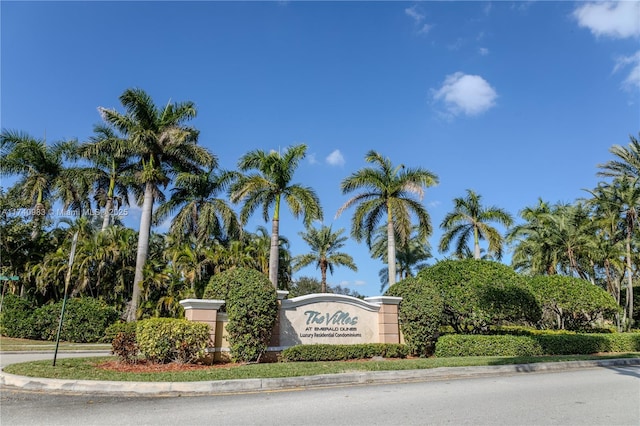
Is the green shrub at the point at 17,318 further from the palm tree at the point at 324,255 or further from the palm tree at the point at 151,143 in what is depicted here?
the palm tree at the point at 324,255

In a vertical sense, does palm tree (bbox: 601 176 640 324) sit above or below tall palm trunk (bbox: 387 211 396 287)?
above

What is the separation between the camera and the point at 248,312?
1320 cm

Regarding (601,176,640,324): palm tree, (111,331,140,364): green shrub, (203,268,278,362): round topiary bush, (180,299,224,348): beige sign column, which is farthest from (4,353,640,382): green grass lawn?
(601,176,640,324): palm tree

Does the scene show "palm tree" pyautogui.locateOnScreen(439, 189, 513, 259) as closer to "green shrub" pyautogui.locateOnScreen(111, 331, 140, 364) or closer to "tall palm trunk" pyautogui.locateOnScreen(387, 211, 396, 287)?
"tall palm trunk" pyautogui.locateOnScreen(387, 211, 396, 287)

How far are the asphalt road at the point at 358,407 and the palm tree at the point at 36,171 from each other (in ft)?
85.7

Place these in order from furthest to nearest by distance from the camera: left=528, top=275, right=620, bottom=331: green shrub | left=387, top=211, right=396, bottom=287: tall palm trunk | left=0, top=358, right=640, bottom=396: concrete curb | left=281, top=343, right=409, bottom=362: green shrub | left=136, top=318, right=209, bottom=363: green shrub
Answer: left=387, top=211, right=396, bottom=287: tall palm trunk → left=528, top=275, right=620, bottom=331: green shrub → left=281, top=343, right=409, bottom=362: green shrub → left=136, top=318, right=209, bottom=363: green shrub → left=0, top=358, right=640, bottom=396: concrete curb

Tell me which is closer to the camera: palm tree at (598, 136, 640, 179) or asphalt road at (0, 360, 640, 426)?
asphalt road at (0, 360, 640, 426)

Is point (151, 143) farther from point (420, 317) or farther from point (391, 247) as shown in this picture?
point (420, 317)

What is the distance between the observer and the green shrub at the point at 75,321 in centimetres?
2316

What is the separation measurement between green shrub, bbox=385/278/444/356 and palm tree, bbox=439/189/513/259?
17.0 metres

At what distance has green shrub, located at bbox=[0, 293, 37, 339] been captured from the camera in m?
23.5

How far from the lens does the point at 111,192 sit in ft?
111

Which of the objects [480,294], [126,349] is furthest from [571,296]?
[126,349]

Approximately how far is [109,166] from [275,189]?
18.3 m
